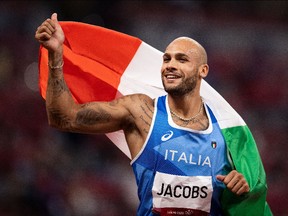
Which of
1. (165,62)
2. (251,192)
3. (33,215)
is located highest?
(165,62)

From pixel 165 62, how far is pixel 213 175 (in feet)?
2.17

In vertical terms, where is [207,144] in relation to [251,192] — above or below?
above

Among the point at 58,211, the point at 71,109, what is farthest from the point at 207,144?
the point at 58,211

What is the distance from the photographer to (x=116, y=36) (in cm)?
369

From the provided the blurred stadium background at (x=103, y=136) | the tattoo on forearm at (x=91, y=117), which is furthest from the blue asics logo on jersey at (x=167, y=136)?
the blurred stadium background at (x=103, y=136)

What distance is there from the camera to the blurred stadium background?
18.7ft

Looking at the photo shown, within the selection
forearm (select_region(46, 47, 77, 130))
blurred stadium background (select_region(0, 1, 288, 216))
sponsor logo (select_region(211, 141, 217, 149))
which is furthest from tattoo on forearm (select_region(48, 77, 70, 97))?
blurred stadium background (select_region(0, 1, 288, 216))

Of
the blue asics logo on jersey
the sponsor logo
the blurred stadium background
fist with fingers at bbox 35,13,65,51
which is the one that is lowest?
the blurred stadium background

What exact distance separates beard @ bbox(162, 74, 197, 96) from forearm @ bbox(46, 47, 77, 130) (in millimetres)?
526

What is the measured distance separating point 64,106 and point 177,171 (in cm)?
65

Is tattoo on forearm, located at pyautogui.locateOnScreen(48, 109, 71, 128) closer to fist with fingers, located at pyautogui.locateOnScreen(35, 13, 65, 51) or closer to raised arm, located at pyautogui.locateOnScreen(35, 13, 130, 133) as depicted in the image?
raised arm, located at pyautogui.locateOnScreen(35, 13, 130, 133)

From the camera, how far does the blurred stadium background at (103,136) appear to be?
224 inches

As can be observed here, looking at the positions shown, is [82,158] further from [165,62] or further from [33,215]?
[165,62]

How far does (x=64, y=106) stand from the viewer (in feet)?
9.64
